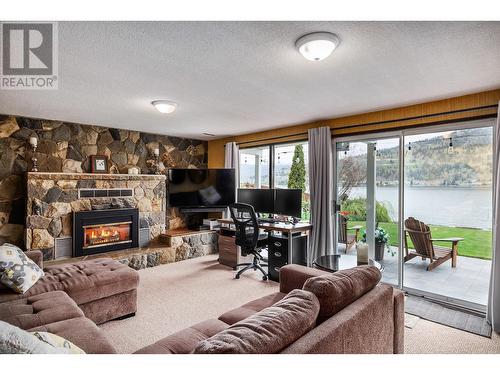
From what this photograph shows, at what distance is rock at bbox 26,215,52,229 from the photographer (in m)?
3.96

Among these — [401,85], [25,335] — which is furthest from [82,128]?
[401,85]

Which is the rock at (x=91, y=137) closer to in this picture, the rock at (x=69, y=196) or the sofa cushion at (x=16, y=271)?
the rock at (x=69, y=196)

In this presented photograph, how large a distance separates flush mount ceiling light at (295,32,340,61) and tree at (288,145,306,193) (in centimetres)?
293

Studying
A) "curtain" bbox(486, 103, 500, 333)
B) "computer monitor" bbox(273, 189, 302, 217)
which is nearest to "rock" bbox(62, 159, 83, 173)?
"computer monitor" bbox(273, 189, 302, 217)

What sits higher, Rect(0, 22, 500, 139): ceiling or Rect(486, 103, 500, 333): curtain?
Rect(0, 22, 500, 139): ceiling

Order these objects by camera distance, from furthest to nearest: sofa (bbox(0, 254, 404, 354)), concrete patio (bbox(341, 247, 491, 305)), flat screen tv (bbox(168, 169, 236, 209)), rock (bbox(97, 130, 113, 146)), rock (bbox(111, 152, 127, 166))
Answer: flat screen tv (bbox(168, 169, 236, 209)), rock (bbox(111, 152, 127, 166)), rock (bbox(97, 130, 113, 146)), concrete patio (bbox(341, 247, 491, 305)), sofa (bbox(0, 254, 404, 354))

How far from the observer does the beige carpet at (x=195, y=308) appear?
241 centimetres

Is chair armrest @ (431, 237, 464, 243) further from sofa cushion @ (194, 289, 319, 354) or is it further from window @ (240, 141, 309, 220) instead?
sofa cushion @ (194, 289, 319, 354)

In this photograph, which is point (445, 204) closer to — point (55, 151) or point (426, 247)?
point (426, 247)

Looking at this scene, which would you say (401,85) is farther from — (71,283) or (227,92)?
(71,283)

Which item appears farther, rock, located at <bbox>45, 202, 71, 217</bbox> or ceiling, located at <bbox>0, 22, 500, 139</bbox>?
rock, located at <bbox>45, 202, 71, 217</bbox>

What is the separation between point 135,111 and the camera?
3779 mm

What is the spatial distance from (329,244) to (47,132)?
452 centimetres

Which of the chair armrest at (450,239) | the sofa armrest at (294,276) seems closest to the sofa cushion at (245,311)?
the sofa armrest at (294,276)
